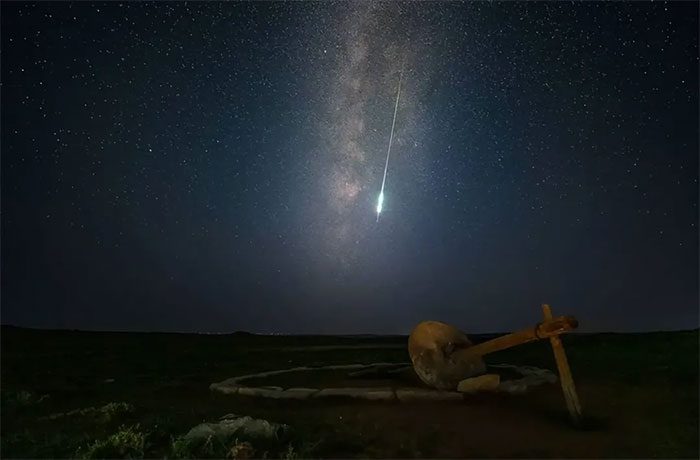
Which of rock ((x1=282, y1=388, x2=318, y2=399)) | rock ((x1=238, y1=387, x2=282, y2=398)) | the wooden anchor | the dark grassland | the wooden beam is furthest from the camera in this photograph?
rock ((x1=238, y1=387, x2=282, y2=398))

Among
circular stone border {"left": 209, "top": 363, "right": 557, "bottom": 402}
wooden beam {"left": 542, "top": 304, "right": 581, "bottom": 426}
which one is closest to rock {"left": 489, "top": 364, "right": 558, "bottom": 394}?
circular stone border {"left": 209, "top": 363, "right": 557, "bottom": 402}

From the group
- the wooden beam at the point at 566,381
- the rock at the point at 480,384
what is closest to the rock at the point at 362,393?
the rock at the point at 480,384

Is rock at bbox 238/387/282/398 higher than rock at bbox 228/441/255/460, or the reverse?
rock at bbox 238/387/282/398

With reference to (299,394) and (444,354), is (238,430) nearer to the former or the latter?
(299,394)

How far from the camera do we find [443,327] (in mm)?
12789

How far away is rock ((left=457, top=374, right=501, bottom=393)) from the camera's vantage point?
446 inches

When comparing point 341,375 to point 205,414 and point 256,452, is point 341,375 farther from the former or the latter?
point 256,452

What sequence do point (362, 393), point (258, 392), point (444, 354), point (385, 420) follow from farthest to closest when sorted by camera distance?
1. point (258, 392)
2. point (444, 354)
3. point (362, 393)
4. point (385, 420)

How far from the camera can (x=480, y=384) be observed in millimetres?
11383

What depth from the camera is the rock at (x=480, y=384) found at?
11.3m

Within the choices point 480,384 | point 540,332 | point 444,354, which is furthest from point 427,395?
point 540,332

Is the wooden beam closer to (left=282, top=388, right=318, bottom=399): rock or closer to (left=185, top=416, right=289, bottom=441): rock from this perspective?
(left=185, top=416, right=289, bottom=441): rock

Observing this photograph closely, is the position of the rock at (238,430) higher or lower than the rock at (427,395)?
lower

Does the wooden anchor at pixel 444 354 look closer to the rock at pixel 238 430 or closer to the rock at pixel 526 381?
the rock at pixel 526 381
